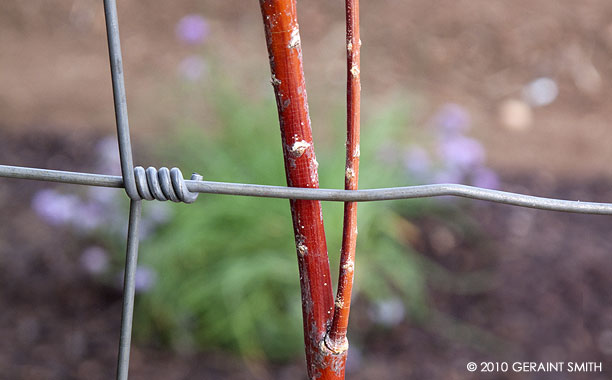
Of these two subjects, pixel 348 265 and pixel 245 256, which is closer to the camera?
pixel 348 265

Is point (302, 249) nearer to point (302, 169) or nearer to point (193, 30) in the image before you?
point (302, 169)

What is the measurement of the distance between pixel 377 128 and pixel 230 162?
1.48 ft

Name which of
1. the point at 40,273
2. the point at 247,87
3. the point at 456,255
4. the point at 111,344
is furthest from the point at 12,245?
the point at 456,255

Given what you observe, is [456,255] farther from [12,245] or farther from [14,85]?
[14,85]

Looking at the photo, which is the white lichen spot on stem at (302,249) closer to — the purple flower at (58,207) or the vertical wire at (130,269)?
the vertical wire at (130,269)

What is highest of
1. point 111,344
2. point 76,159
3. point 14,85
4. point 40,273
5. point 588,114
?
point 14,85

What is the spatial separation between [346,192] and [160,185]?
15 cm

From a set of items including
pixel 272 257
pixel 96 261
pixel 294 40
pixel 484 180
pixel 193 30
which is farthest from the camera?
pixel 484 180

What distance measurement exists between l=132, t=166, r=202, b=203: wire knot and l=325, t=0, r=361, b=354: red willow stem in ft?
0.43

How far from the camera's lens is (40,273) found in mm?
1869

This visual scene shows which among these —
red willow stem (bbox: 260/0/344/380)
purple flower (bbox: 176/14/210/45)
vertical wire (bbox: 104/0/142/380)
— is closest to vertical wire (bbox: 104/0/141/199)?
vertical wire (bbox: 104/0/142/380)

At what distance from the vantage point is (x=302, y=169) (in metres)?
0.50

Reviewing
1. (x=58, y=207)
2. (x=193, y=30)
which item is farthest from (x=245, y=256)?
(x=193, y=30)

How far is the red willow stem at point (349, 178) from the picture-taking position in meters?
0.46
